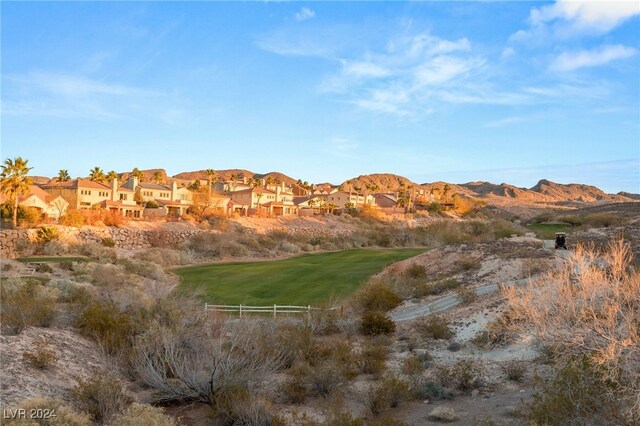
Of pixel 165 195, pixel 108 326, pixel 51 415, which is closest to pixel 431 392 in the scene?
pixel 51 415

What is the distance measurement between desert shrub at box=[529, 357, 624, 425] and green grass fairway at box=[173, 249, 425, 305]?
15.9m

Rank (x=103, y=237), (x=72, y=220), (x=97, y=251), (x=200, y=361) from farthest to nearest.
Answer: (x=72, y=220)
(x=103, y=237)
(x=97, y=251)
(x=200, y=361)

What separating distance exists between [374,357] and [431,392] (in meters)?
2.94

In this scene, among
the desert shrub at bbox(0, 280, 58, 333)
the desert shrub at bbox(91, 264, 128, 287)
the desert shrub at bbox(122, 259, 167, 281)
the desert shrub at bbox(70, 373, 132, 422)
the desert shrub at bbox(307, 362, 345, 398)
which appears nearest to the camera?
the desert shrub at bbox(70, 373, 132, 422)

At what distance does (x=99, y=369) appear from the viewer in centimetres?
1342

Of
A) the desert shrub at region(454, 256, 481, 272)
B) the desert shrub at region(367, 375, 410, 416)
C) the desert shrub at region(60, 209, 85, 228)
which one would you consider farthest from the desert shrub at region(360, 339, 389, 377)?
the desert shrub at region(60, 209, 85, 228)

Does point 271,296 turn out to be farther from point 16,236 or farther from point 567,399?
point 16,236

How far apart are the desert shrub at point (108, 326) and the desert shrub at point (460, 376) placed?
8493 mm

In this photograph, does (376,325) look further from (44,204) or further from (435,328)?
(44,204)

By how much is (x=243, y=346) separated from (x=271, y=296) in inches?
625

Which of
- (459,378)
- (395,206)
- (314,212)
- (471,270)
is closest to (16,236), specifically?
(471,270)

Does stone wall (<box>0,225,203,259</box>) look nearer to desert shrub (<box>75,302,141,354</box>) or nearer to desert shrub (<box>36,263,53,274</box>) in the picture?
desert shrub (<box>36,263,53,274</box>)

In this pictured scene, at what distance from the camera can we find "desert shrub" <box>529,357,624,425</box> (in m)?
8.73

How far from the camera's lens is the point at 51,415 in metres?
9.36
